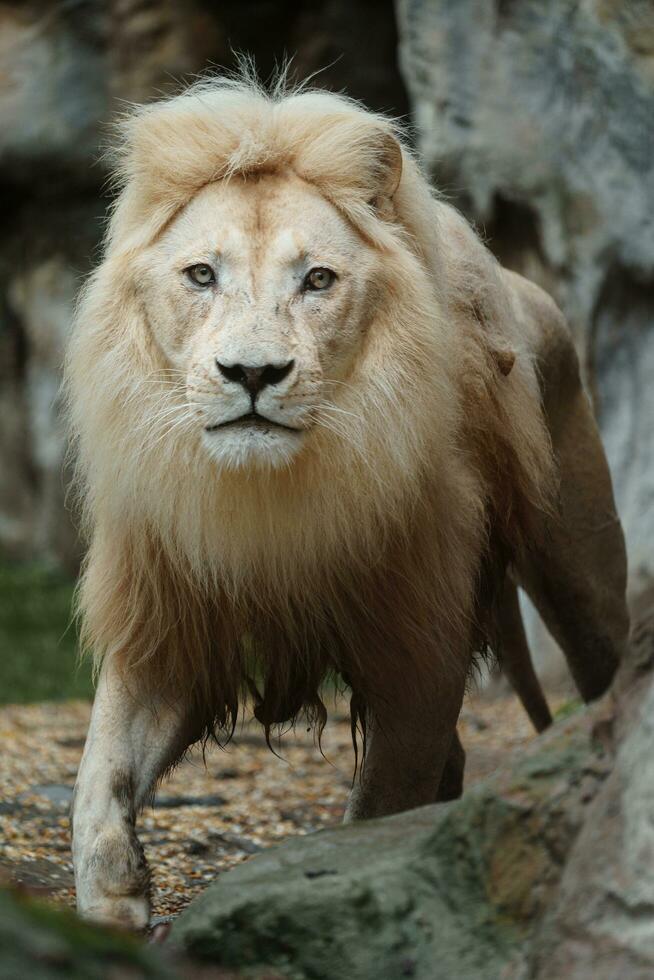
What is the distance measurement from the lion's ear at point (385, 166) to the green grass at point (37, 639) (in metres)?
5.26

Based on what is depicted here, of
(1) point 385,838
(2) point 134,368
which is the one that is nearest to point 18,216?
(2) point 134,368

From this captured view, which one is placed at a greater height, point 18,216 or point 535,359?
point 535,359

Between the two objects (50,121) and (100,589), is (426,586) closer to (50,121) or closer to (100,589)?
(100,589)

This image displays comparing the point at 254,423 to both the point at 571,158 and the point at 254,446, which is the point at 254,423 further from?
the point at 571,158

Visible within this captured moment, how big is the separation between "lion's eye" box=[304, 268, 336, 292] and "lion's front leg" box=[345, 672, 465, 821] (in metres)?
1.03

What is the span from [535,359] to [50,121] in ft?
19.8

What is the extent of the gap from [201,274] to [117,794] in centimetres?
121

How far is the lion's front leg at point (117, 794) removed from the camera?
3311 mm

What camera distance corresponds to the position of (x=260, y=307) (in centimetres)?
337

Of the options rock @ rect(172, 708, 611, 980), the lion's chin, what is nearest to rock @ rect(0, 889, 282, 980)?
rock @ rect(172, 708, 611, 980)

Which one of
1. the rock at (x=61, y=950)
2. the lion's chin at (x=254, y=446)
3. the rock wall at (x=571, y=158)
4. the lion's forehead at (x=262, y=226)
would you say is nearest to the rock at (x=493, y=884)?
the rock at (x=61, y=950)

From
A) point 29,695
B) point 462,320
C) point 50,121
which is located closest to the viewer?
point 462,320

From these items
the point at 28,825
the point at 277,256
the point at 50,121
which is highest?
the point at 277,256

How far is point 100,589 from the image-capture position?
152 inches
